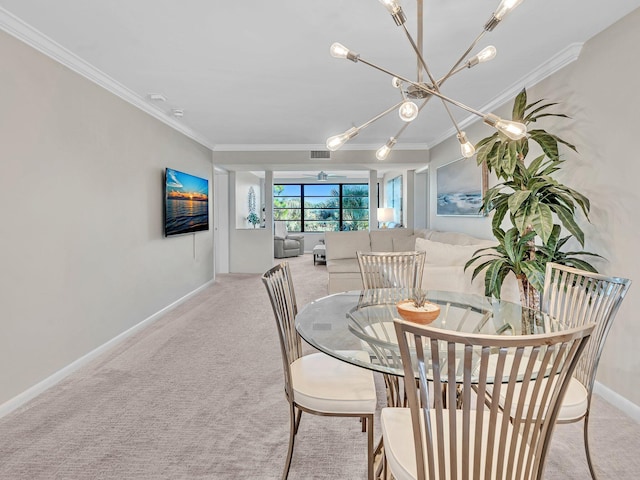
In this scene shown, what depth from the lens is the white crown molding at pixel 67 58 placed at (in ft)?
7.31

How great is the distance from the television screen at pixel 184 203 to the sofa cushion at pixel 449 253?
3.06 metres

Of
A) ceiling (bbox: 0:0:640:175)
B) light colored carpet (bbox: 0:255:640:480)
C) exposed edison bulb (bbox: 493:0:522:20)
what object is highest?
ceiling (bbox: 0:0:640:175)

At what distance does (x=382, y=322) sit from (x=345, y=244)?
13.2ft

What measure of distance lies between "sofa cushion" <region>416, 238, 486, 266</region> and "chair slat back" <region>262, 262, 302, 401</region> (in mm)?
1926

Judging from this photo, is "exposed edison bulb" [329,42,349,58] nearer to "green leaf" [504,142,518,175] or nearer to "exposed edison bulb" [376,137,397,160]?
"exposed edison bulb" [376,137,397,160]

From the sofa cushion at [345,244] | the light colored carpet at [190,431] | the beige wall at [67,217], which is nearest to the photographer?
the light colored carpet at [190,431]

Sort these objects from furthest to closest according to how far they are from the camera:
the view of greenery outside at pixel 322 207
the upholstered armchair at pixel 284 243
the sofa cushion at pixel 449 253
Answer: the view of greenery outside at pixel 322 207 → the upholstered armchair at pixel 284 243 → the sofa cushion at pixel 449 253

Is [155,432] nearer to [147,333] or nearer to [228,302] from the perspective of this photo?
[147,333]

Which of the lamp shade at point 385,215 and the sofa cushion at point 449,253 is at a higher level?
the lamp shade at point 385,215

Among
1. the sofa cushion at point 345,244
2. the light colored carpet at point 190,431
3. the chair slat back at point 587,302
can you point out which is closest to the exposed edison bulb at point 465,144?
the chair slat back at point 587,302

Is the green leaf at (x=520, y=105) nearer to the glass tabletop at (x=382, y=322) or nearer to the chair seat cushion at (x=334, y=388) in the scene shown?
the glass tabletop at (x=382, y=322)

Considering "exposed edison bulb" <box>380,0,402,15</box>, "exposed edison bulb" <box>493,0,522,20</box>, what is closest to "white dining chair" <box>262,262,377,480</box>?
"exposed edison bulb" <box>380,0,402,15</box>

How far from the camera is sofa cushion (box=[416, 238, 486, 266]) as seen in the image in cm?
337

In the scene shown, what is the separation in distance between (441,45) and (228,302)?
3.99 metres
